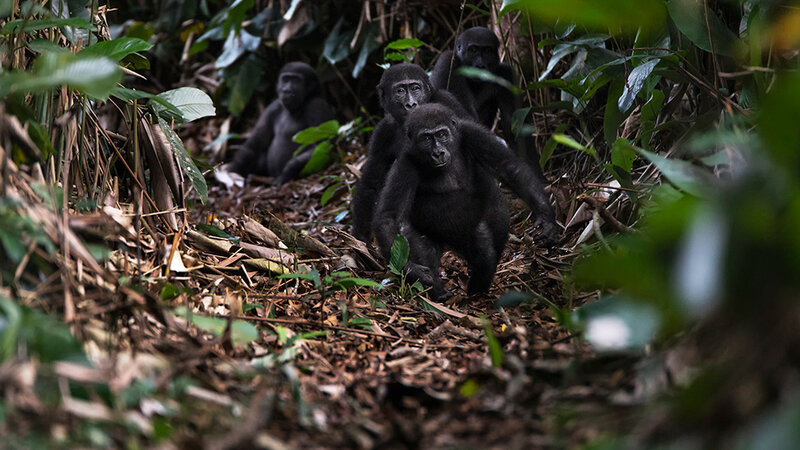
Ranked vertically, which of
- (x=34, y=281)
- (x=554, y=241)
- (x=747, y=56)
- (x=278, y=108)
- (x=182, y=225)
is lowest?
(x=278, y=108)

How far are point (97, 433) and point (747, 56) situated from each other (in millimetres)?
3154

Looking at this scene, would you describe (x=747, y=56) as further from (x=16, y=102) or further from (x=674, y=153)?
(x=16, y=102)

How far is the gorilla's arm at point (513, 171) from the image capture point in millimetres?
4148

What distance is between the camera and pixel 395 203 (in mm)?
4188

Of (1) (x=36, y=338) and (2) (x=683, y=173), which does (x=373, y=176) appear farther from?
(1) (x=36, y=338)

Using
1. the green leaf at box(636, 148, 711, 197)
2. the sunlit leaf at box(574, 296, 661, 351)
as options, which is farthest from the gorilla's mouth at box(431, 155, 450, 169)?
the sunlit leaf at box(574, 296, 661, 351)

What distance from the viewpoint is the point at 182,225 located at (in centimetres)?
310

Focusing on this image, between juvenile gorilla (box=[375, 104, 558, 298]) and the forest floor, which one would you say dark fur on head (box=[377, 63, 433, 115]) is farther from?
the forest floor

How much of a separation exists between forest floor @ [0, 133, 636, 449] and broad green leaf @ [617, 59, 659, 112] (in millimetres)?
1010

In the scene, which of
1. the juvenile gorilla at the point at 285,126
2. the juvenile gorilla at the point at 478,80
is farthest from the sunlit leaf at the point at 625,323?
the juvenile gorilla at the point at 285,126

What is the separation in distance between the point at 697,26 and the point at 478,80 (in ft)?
8.98

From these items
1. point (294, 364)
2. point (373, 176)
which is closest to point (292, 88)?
point (373, 176)

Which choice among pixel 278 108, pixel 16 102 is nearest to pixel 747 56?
pixel 16 102

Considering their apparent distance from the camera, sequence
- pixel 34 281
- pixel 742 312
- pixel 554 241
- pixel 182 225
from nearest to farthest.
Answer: pixel 742 312 → pixel 34 281 → pixel 182 225 → pixel 554 241
